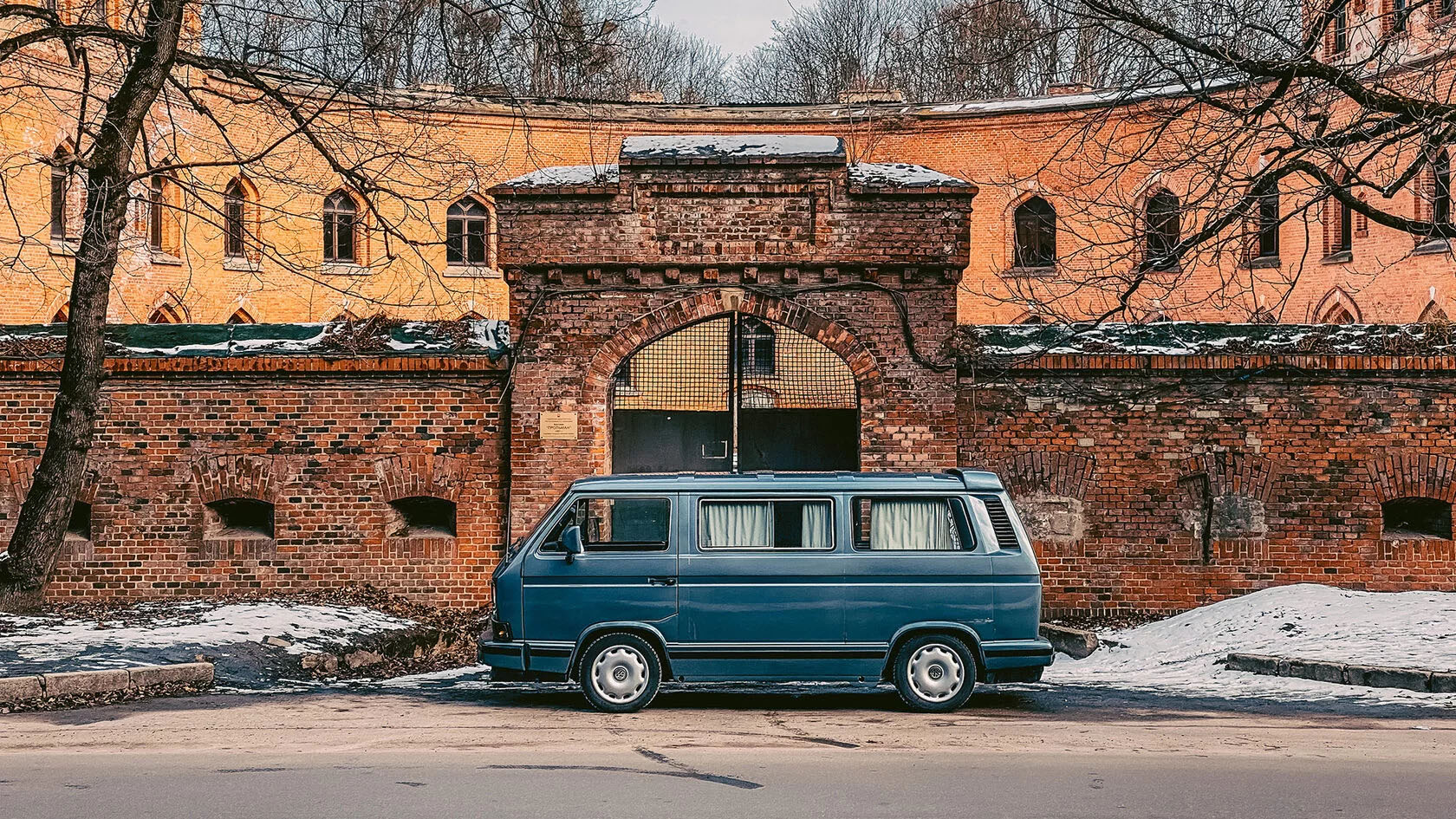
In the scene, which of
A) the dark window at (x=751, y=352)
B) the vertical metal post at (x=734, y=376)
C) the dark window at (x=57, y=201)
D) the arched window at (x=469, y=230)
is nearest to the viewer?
the vertical metal post at (x=734, y=376)

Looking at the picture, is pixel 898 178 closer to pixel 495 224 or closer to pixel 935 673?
pixel 935 673

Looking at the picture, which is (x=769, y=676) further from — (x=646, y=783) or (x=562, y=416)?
(x=562, y=416)

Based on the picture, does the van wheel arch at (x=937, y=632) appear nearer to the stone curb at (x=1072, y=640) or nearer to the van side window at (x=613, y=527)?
the van side window at (x=613, y=527)

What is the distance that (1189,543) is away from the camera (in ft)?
47.7

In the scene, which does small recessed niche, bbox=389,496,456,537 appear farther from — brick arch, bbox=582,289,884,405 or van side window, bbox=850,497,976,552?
van side window, bbox=850,497,976,552

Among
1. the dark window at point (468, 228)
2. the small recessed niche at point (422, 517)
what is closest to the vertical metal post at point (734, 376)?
the small recessed niche at point (422, 517)

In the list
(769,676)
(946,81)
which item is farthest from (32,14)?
(946,81)

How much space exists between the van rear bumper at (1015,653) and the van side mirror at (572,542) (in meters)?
2.91

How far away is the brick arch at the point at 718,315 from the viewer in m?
14.7

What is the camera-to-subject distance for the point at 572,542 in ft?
32.2

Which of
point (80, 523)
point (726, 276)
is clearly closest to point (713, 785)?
point (726, 276)

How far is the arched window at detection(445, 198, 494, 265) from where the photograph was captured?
3494 centimetres

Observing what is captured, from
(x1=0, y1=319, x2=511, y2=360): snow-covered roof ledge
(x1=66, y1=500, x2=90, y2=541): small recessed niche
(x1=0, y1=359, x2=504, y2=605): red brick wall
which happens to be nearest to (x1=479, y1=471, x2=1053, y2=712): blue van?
(x1=0, y1=359, x2=504, y2=605): red brick wall

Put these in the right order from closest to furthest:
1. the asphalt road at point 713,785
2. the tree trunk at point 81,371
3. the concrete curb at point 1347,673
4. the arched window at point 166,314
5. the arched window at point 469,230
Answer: the asphalt road at point 713,785, the concrete curb at point 1347,673, the tree trunk at point 81,371, the arched window at point 166,314, the arched window at point 469,230
